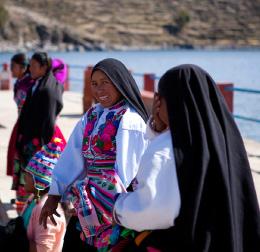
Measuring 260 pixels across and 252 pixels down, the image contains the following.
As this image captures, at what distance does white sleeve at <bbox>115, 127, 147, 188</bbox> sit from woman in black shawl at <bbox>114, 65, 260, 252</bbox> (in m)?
0.63

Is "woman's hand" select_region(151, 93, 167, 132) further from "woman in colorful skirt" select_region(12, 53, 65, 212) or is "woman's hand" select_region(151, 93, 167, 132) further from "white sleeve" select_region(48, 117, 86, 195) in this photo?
"woman in colorful skirt" select_region(12, 53, 65, 212)

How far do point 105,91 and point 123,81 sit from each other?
4.1 inches

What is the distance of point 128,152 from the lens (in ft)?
11.4

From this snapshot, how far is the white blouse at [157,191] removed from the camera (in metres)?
2.61

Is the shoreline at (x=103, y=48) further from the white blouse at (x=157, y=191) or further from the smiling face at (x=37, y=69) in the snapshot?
the white blouse at (x=157, y=191)

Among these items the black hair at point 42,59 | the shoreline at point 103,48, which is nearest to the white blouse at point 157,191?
the black hair at point 42,59

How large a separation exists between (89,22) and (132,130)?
151365 millimetres

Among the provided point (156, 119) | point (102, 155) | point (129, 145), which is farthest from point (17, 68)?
point (156, 119)

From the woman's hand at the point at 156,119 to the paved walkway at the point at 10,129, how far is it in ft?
6.74

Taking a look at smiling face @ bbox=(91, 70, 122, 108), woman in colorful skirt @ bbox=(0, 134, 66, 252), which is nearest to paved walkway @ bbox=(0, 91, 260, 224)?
woman in colorful skirt @ bbox=(0, 134, 66, 252)

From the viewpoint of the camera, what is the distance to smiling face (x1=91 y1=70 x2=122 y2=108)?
3.67 meters

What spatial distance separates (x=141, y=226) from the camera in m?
2.71

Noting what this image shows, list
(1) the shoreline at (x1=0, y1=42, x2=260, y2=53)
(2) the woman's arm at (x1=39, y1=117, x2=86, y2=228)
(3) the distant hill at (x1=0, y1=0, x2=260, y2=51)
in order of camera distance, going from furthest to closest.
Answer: (3) the distant hill at (x1=0, y1=0, x2=260, y2=51) → (1) the shoreline at (x1=0, y1=42, x2=260, y2=53) → (2) the woman's arm at (x1=39, y1=117, x2=86, y2=228)

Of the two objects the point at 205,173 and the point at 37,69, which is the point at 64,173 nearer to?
the point at 205,173
